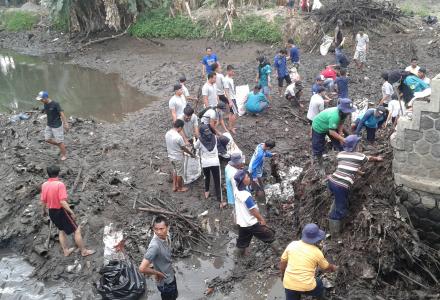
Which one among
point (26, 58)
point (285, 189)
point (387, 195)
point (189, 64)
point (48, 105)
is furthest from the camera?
point (26, 58)

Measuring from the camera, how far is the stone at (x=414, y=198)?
234 inches

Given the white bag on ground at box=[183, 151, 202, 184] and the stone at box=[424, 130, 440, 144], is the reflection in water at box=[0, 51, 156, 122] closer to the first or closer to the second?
the white bag on ground at box=[183, 151, 202, 184]

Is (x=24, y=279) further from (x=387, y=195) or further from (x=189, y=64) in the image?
(x=189, y=64)

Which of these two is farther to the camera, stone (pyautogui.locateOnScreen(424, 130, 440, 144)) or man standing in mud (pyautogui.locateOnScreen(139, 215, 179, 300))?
stone (pyautogui.locateOnScreen(424, 130, 440, 144))

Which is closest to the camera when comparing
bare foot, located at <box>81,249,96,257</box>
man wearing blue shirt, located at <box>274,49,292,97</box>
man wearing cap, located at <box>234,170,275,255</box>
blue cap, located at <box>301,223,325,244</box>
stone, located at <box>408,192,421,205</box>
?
blue cap, located at <box>301,223,325,244</box>

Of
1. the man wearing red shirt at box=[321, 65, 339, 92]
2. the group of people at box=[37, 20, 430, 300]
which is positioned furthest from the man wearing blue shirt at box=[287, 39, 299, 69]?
the man wearing red shirt at box=[321, 65, 339, 92]

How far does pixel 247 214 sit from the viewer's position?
21.4 ft

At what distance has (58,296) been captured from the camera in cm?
675

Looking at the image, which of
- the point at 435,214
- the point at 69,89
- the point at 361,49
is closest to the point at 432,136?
the point at 435,214

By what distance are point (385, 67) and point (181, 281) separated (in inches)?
438

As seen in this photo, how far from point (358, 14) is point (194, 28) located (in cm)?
759

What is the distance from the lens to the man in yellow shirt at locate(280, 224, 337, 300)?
4988 millimetres

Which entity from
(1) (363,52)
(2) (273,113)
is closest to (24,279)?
(2) (273,113)

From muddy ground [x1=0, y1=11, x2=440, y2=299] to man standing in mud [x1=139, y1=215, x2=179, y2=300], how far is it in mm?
1249
